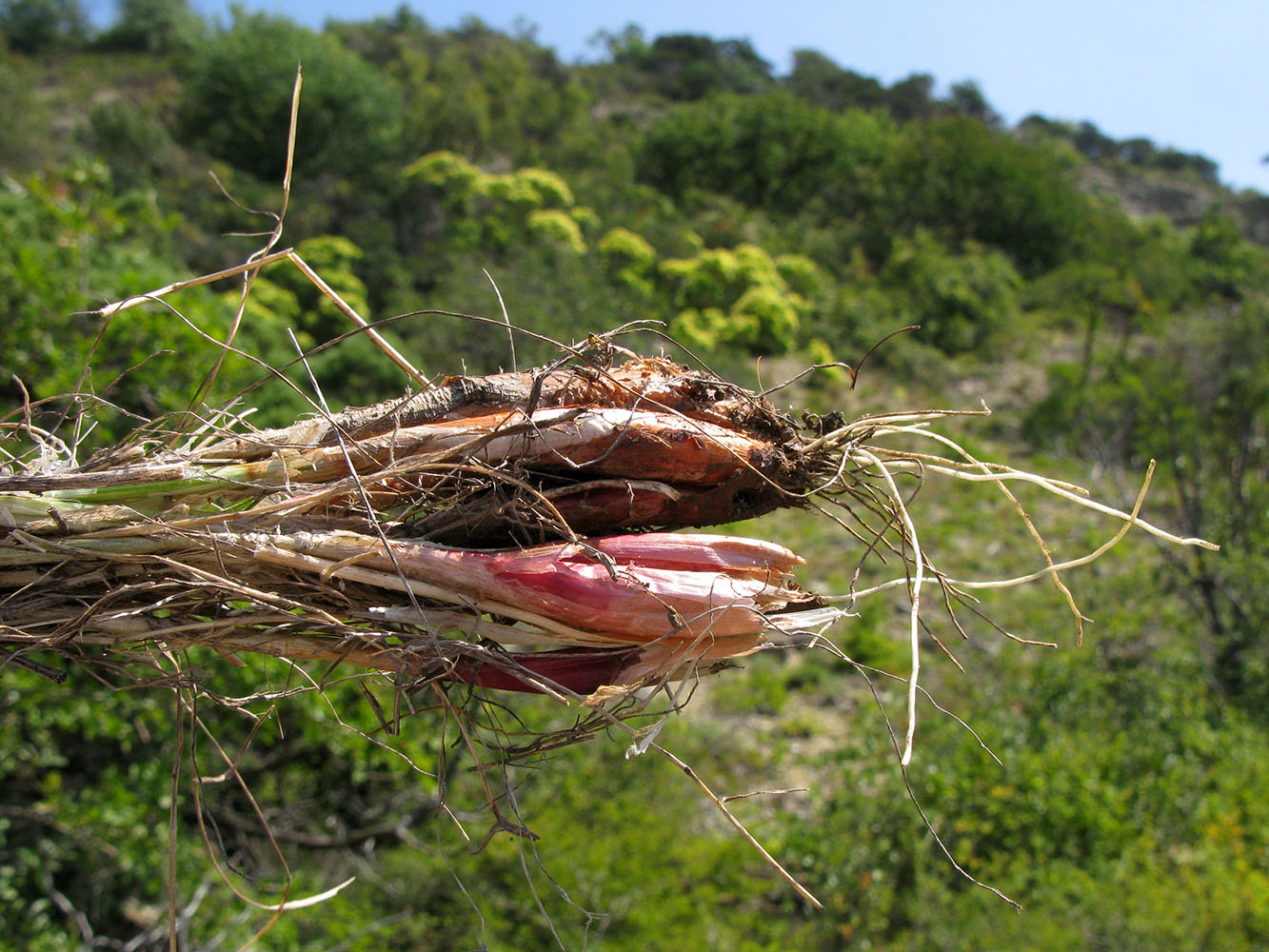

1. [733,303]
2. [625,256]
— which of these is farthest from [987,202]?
[625,256]

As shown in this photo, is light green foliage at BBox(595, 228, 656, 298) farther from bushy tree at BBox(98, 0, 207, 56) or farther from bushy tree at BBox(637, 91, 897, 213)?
bushy tree at BBox(98, 0, 207, 56)

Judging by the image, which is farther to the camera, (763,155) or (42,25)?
(42,25)

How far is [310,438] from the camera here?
144cm

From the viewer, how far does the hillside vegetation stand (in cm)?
481

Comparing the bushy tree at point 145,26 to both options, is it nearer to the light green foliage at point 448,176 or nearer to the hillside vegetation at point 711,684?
the hillside vegetation at point 711,684

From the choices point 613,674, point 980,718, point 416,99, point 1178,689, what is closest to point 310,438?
point 613,674

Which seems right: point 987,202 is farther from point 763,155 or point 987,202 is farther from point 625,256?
point 625,256

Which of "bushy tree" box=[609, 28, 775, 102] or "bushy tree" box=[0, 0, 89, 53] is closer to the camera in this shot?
"bushy tree" box=[0, 0, 89, 53]

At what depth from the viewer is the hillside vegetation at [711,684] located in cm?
481

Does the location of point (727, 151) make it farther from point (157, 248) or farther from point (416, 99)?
point (157, 248)

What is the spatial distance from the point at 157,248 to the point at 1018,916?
1120 centimetres

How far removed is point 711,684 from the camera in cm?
934

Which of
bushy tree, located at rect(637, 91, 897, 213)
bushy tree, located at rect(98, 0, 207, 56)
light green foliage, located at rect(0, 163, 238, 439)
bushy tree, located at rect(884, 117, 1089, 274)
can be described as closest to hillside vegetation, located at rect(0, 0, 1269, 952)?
light green foliage, located at rect(0, 163, 238, 439)

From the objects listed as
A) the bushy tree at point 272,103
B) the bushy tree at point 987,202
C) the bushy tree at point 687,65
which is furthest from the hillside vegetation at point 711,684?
the bushy tree at point 687,65
